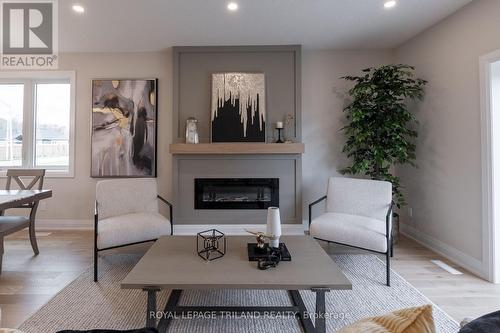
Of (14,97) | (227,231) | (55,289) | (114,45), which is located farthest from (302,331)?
(14,97)

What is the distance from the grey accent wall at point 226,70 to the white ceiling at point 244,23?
0.61 feet

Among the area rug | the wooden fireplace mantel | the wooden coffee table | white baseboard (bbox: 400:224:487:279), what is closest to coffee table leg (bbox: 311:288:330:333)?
the wooden coffee table

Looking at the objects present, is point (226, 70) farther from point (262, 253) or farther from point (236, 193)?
point (262, 253)

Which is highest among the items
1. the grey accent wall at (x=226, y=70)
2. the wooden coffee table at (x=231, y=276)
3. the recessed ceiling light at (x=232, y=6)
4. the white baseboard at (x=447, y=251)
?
the recessed ceiling light at (x=232, y=6)

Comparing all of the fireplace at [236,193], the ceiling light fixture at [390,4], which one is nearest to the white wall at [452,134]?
the ceiling light fixture at [390,4]

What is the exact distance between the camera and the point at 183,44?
12.9 ft

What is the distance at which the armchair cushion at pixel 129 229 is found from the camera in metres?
2.56

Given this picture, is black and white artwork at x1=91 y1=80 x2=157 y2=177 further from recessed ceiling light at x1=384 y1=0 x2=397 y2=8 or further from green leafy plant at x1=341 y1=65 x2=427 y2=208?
recessed ceiling light at x1=384 y1=0 x2=397 y2=8

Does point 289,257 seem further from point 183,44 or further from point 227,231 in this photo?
point 183,44

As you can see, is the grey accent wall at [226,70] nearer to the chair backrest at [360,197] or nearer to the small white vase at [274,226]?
the chair backrest at [360,197]

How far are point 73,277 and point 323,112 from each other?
374 cm

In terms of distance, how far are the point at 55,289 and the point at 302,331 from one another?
2.07m

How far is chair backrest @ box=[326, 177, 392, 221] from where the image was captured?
2.94m

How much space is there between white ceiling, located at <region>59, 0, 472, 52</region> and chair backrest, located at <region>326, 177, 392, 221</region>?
74.8 inches
